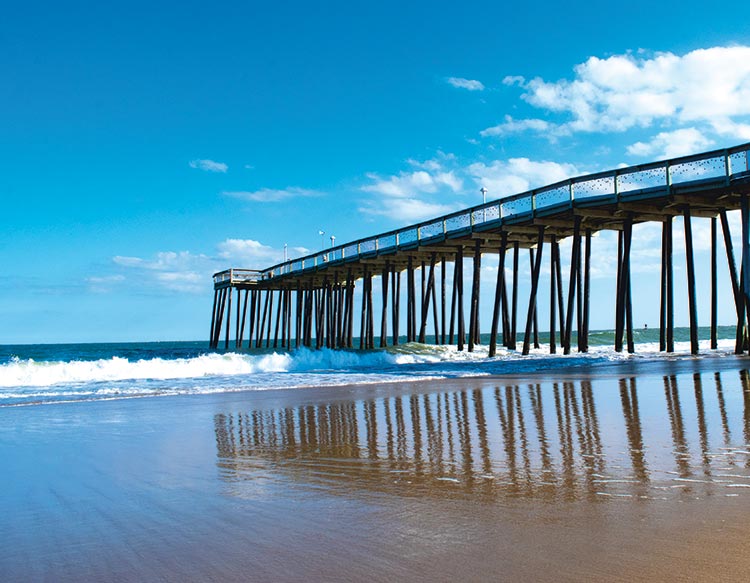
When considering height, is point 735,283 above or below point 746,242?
below

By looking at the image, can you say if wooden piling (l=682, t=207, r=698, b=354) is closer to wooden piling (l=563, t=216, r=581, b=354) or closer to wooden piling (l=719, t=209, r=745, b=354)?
wooden piling (l=719, t=209, r=745, b=354)

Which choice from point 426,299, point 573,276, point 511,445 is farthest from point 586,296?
point 511,445

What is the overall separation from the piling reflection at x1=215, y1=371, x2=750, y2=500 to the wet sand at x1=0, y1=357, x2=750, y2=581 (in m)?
0.03

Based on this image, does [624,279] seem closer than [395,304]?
Yes

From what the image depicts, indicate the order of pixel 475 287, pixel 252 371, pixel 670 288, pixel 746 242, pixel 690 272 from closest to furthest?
1. pixel 746 242
2. pixel 690 272
3. pixel 670 288
4. pixel 252 371
5. pixel 475 287

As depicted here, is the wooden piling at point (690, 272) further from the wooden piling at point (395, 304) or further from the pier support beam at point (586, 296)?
the wooden piling at point (395, 304)

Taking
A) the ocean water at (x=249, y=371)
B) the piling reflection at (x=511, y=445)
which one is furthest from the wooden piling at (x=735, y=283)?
the piling reflection at (x=511, y=445)

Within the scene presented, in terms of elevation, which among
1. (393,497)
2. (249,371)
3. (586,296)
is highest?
(586,296)

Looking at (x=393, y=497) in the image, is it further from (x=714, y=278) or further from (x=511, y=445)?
(x=714, y=278)

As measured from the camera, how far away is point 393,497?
3498 millimetres

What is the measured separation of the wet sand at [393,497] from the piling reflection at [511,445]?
0.03 meters

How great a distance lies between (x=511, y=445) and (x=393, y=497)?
5.90 feet

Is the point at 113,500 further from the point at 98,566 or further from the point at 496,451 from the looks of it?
the point at 496,451

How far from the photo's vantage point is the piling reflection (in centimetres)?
365
